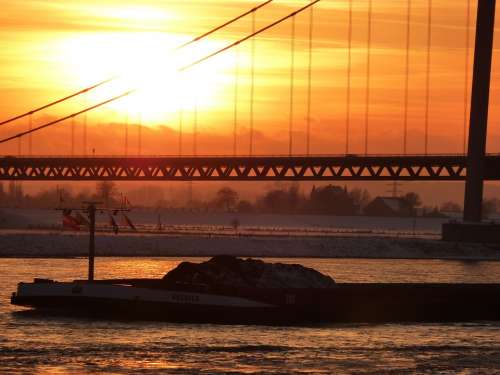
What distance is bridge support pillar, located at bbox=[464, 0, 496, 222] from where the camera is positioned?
112 meters

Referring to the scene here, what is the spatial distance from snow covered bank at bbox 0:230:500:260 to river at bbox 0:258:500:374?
49584 mm

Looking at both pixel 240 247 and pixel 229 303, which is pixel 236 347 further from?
pixel 240 247

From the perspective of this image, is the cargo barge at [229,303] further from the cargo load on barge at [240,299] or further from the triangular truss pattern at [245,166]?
the triangular truss pattern at [245,166]


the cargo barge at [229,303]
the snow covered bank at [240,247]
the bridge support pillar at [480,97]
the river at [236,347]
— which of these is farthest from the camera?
the bridge support pillar at [480,97]

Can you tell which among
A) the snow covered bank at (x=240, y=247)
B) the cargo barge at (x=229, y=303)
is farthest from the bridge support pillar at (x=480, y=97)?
the cargo barge at (x=229, y=303)

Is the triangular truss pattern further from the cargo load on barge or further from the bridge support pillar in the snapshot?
the cargo load on barge

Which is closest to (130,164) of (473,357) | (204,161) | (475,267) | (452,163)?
(204,161)

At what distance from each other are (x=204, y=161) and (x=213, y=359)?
105m

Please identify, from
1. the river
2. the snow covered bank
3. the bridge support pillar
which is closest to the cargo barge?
the river

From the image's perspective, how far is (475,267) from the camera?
9181 cm

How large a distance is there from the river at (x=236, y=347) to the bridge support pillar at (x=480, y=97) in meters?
61.6

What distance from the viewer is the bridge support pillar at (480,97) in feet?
366

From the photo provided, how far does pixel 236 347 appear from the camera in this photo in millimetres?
41562

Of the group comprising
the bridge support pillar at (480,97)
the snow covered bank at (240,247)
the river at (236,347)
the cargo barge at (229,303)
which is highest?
the bridge support pillar at (480,97)
